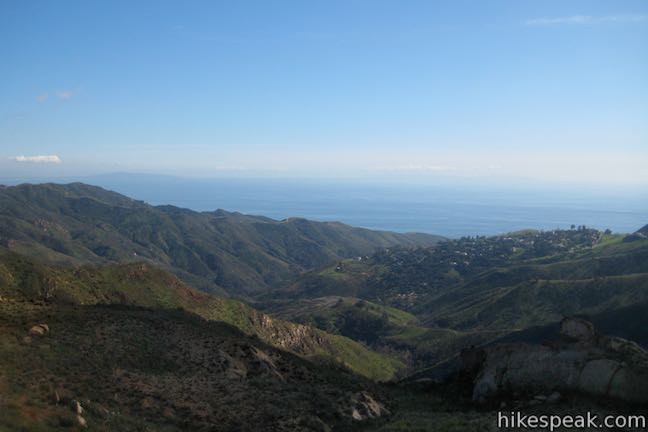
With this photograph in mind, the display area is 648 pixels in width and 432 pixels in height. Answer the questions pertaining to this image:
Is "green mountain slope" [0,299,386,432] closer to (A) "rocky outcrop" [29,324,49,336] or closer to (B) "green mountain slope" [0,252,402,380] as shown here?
(A) "rocky outcrop" [29,324,49,336]

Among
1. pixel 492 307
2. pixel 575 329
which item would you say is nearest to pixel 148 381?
pixel 575 329

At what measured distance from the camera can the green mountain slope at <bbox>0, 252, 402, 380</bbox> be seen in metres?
74.7

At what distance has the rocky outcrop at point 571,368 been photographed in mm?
20766

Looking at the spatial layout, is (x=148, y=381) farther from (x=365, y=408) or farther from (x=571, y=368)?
(x=571, y=368)

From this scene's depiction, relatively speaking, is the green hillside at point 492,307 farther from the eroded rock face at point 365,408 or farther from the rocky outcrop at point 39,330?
the rocky outcrop at point 39,330

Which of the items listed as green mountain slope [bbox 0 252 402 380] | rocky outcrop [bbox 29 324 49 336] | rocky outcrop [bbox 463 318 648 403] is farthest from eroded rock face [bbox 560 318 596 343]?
green mountain slope [bbox 0 252 402 380]

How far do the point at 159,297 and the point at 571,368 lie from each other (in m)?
75.8

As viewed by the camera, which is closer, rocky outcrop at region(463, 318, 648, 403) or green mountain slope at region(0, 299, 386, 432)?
green mountain slope at region(0, 299, 386, 432)

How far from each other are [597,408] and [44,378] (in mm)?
23110

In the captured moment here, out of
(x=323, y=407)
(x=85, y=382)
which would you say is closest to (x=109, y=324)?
(x=85, y=382)

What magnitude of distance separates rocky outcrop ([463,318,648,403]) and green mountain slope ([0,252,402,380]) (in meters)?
44.3

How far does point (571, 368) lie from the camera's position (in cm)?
2278

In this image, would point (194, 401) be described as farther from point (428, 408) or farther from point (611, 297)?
point (611, 297)

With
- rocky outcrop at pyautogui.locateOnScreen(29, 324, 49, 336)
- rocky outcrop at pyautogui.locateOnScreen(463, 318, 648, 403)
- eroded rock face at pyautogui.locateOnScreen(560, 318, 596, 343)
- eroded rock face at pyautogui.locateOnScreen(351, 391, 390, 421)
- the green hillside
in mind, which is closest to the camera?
rocky outcrop at pyautogui.locateOnScreen(463, 318, 648, 403)
